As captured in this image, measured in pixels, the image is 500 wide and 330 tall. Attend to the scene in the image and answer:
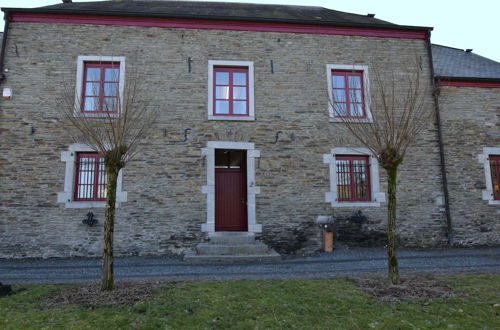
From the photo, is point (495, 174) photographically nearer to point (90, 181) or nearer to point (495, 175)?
point (495, 175)

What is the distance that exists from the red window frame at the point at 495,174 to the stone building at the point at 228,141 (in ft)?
0.35

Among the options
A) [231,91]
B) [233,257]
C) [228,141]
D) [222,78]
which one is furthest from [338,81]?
[233,257]

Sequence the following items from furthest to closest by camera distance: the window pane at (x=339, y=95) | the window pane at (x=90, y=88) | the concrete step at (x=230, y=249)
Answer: the window pane at (x=339, y=95), the window pane at (x=90, y=88), the concrete step at (x=230, y=249)

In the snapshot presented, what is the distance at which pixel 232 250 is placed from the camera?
809 cm

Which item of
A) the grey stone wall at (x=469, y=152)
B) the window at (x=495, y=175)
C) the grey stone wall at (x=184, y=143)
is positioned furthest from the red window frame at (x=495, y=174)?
the grey stone wall at (x=184, y=143)

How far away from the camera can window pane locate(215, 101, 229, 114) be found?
9.55 metres

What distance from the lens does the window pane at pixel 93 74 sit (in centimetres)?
927

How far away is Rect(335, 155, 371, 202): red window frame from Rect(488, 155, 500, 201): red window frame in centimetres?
375

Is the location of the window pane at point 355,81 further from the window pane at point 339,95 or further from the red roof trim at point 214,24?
the red roof trim at point 214,24

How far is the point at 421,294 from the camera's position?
4793 millimetres

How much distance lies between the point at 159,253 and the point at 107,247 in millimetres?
3649

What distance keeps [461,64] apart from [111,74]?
11223 millimetres

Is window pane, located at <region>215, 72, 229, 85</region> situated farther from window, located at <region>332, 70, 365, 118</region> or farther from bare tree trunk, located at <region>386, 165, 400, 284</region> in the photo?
bare tree trunk, located at <region>386, 165, 400, 284</region>

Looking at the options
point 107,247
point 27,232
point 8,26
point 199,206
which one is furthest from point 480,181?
point 8,26
